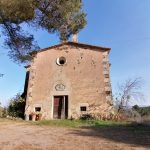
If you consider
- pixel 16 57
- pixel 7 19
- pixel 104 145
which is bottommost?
pixel 104 145

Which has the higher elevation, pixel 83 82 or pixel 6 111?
pixel 83 82

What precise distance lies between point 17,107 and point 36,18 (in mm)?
9579

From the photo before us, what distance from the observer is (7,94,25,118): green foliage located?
1895 centimetres

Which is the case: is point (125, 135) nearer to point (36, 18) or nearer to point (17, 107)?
point (36, 18)

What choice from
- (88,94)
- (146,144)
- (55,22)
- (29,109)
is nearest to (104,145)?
(146,144)

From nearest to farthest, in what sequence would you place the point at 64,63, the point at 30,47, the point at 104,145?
1. the point at 104,145
2. the point at 30,47
3. the point at 64,63

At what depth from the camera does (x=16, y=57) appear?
40.6ft

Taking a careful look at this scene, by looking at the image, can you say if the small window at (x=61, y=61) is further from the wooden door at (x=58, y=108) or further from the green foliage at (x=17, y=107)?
the green foliage at (x=17, y=107)

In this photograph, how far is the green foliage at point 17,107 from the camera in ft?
62.2

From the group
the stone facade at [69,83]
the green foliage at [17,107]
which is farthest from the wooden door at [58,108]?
the green foliage at [17,107]

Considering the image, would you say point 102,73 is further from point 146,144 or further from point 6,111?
point 146,144

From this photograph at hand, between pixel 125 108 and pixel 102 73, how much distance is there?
11.8ft

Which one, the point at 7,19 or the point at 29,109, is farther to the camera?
the point at 29,109

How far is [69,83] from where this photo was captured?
18328mm
